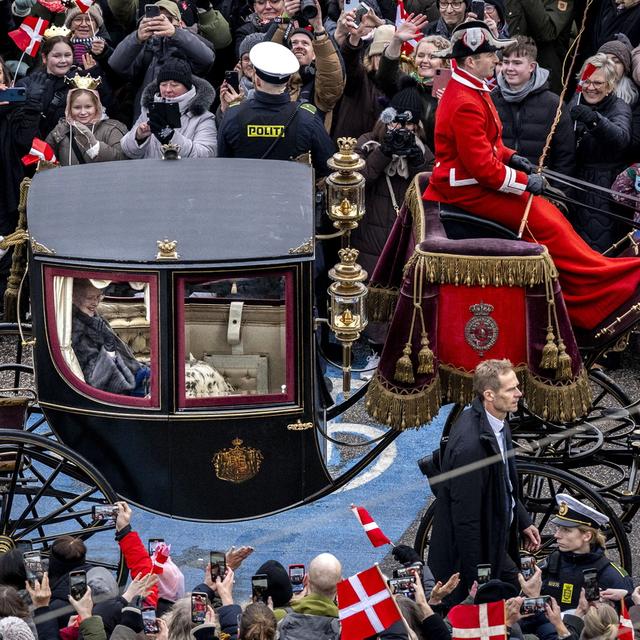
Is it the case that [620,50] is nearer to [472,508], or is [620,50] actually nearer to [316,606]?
[472,508]

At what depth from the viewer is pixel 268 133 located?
32.7ft

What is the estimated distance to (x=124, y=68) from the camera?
12.3 meters

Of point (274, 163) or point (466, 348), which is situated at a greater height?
point (274, 163)

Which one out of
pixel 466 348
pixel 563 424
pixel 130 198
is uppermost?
pixel 130 198

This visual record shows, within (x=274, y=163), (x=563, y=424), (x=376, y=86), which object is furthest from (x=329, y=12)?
(x=563, y=424)

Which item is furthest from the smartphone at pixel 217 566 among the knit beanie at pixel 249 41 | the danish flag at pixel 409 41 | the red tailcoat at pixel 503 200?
the knit beanie at pixel 249 41

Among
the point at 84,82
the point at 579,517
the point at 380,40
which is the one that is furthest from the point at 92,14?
the point at 579,517

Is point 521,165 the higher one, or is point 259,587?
point 521,165

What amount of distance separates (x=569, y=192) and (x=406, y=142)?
1483 millimetres

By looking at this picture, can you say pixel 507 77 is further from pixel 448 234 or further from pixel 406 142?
pixel 448 234

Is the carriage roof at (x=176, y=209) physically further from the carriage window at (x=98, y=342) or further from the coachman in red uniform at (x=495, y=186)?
the coachman in red uniform at (x=495, y=186)

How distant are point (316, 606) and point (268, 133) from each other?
404 centimetres

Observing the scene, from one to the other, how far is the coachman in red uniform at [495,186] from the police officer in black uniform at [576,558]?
3.97 feet

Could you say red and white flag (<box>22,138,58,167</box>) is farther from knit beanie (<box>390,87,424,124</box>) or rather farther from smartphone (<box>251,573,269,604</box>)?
smartphone (<box>251,573,269,604</box>)
